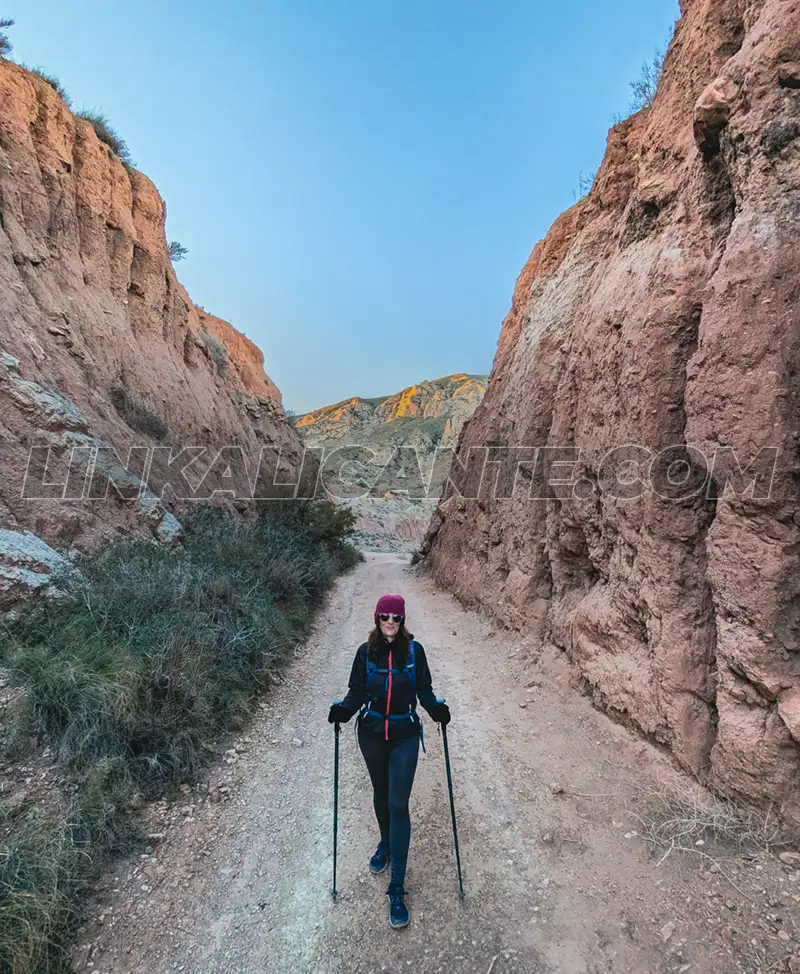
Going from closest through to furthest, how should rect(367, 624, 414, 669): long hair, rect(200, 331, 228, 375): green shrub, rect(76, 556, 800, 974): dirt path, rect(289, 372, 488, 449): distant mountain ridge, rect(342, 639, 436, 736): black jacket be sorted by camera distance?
rect(76, 556, 800, 974): dirt path → rect(342, 639, 436, 736): black jacket → rect(367, 624, 414, 669): long hair → rect(200, 331, 228, 375): green shrub → rect(289, 372, 488, 449): distant mountain ridge

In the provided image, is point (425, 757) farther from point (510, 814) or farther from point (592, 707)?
point (592, 707)

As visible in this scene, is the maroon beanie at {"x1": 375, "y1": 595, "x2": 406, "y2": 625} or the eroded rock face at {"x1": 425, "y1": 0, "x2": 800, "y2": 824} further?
the eroded rock face at {"x1": 425, "y1": 0, "x2": 800, "y2": 824}

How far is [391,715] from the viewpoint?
3.07 metres

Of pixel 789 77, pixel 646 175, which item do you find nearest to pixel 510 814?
pixel 789 77

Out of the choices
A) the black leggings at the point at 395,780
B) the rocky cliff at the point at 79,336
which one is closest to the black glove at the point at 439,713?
the black leggings at the point at 395,780

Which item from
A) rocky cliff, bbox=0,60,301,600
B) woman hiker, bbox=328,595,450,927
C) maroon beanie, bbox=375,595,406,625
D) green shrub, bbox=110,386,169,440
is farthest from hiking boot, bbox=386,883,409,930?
green shrub, bbox=110,386,169,440

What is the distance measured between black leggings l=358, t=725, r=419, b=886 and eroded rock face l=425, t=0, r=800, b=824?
2.32m

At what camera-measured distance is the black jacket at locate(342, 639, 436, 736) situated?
3.09 meters

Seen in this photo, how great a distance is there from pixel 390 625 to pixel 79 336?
10505mm

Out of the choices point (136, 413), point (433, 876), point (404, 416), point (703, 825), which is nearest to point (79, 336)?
point (136, 413)

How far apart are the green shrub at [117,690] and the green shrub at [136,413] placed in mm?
4183

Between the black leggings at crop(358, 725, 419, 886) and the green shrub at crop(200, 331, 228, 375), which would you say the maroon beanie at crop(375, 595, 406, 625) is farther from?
the green shrub at crop(200, 331, 228, 375)

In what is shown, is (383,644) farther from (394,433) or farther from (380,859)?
(394,433)

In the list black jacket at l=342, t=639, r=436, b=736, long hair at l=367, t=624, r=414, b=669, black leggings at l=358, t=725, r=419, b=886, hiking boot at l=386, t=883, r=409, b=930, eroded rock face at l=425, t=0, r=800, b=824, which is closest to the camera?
hiking boot at l=386, t=883, r=409, b=930
